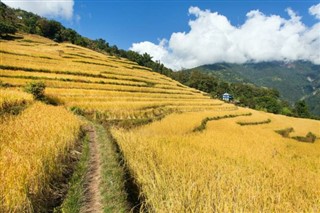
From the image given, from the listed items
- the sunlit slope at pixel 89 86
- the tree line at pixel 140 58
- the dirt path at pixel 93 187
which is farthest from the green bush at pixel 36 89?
the tree line at pixel 140 58

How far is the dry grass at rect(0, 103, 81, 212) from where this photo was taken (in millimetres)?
→ 5254

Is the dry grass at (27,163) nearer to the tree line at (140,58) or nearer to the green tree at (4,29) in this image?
the green tree at (4,29)

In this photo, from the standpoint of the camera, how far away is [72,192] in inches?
309

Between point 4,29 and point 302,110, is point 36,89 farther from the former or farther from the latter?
point 302,110

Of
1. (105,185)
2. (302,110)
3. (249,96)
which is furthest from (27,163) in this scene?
(249,96)

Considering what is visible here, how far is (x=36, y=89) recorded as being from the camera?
93.3ft

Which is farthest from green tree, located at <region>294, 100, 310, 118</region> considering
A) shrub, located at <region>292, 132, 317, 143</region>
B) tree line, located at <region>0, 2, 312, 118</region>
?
shrub, located at <region>292, 132, 317, 143</region>

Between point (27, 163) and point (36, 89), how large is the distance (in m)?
24.2

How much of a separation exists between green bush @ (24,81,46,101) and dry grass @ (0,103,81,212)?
61.2 ft

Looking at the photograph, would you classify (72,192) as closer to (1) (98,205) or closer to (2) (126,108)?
(1) (98,205)

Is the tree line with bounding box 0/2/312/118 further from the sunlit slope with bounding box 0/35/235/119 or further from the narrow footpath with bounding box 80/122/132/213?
the narrow footpath with bounding box 80/122/132/213

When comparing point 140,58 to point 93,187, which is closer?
point 93,187

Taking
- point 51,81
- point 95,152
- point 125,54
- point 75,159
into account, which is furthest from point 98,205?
point 125,54

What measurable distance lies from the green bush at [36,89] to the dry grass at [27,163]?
18.7 meters
